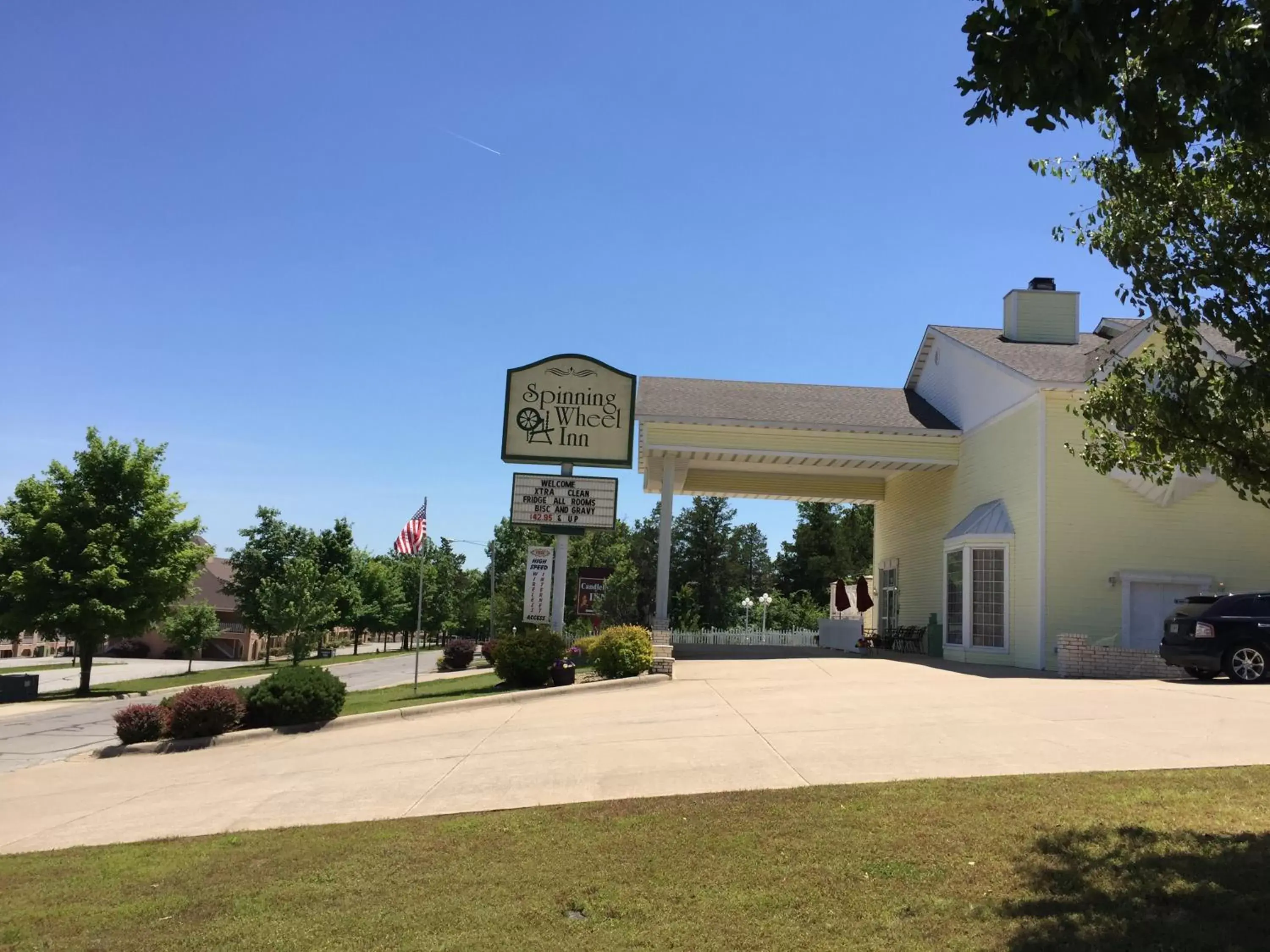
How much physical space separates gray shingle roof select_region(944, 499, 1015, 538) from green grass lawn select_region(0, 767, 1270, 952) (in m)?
13.5

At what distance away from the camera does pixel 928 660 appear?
70.5 ft

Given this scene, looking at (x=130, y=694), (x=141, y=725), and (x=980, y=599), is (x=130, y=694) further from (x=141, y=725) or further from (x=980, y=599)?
(x=980, y=599)

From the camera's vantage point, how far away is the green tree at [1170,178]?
429 cm

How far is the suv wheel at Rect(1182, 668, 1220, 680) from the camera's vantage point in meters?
15.5

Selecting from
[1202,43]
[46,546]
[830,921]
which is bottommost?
[830,921]

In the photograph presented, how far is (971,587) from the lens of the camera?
2162cm

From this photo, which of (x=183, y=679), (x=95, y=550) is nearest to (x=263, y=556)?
(x=183, y=679)

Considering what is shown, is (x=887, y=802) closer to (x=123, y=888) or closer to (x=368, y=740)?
(x=123, y=888)

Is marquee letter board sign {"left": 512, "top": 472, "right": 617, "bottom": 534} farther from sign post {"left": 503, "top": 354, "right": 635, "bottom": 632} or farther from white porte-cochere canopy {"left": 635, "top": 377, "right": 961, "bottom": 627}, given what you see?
white porte-cochere canopy {"left": 635, "top": 377, "right": 961, "bottom": 627}

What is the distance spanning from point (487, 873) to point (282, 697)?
365 inches

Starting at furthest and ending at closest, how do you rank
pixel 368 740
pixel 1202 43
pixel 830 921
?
1. pixel 368 740
2. pixel 830 921
3. pixel 1202 43

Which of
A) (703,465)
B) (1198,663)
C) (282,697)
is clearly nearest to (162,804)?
(282,697)

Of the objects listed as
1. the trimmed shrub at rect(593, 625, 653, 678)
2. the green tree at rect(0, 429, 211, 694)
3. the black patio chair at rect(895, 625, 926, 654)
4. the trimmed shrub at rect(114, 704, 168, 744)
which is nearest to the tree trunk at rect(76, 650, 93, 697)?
the green tree at rect(0, 429, 211, 694)

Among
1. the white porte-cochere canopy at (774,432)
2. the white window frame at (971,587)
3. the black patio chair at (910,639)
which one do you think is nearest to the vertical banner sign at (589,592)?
the white porte-cochere canopy at (774,432)
